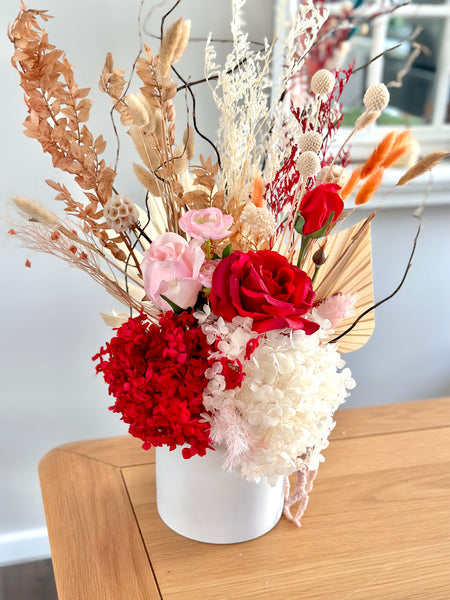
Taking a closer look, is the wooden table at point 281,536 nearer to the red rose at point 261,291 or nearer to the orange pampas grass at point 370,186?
the red rose at point 261,291

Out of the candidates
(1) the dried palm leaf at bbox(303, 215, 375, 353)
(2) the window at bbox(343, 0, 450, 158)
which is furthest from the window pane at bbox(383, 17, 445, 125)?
(1) the dried palm leaf at bbox(303, 215, 375, 353)

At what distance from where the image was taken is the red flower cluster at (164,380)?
2.10ft

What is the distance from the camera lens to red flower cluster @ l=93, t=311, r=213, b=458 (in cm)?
64

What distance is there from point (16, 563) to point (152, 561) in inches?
35.6

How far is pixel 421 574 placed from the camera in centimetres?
74

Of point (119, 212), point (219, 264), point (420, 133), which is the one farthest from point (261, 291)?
point (420, 133)

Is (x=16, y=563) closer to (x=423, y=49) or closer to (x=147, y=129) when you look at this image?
(x=147, y=129)

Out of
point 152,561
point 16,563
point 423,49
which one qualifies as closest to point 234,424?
point 152,561

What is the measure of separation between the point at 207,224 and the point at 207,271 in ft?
0.21

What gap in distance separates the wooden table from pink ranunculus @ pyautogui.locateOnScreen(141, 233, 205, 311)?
0.35 metres

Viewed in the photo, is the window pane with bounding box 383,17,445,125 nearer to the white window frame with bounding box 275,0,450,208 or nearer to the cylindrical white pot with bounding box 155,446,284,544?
the white window frame with bounding box 275,0,450,208

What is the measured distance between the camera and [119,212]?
64 centimetres

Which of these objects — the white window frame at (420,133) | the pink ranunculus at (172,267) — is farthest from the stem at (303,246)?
the white window frame at (420,133)

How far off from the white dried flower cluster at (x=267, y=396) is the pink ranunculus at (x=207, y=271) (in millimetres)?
36
